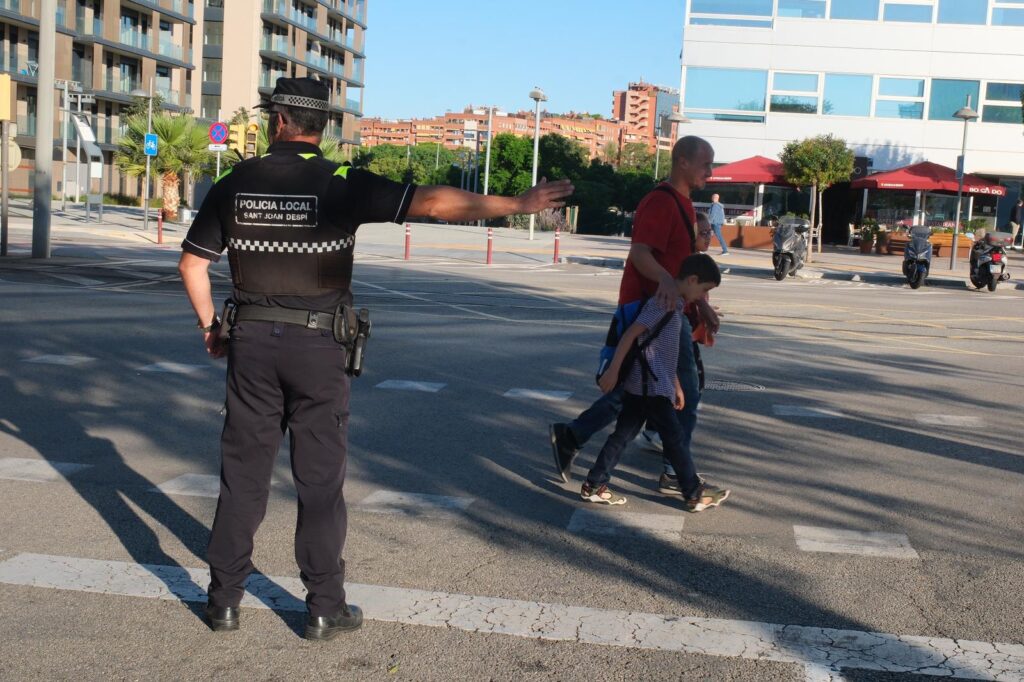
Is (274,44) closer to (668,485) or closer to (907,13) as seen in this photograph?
(907,13)

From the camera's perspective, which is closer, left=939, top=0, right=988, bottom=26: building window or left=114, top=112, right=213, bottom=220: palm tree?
left=114, top=112, right=213, bottom=220: palm tree

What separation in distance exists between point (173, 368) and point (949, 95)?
37421mm

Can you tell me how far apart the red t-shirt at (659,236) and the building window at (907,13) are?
38.8 metres

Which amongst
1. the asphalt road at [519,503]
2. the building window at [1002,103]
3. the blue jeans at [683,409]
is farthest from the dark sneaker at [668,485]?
the building window at [1002,103]

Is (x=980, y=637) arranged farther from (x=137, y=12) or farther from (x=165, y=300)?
(x=137, y=12)

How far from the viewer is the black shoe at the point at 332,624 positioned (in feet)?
13.2

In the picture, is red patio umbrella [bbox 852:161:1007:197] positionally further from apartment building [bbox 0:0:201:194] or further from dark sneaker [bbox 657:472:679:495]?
apartment building [bbox 0:0:201:194]

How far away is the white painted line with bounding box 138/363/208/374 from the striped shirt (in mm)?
5186

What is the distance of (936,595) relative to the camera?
4.72 meters

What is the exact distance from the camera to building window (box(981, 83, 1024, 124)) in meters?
41.6

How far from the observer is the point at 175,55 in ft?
239

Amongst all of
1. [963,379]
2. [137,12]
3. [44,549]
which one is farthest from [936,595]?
[137,12]

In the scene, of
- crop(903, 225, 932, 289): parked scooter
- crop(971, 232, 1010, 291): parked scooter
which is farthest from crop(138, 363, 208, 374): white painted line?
crop(971, 232, 1010, 291): parked scooter

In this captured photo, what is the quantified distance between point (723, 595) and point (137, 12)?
236 ft
